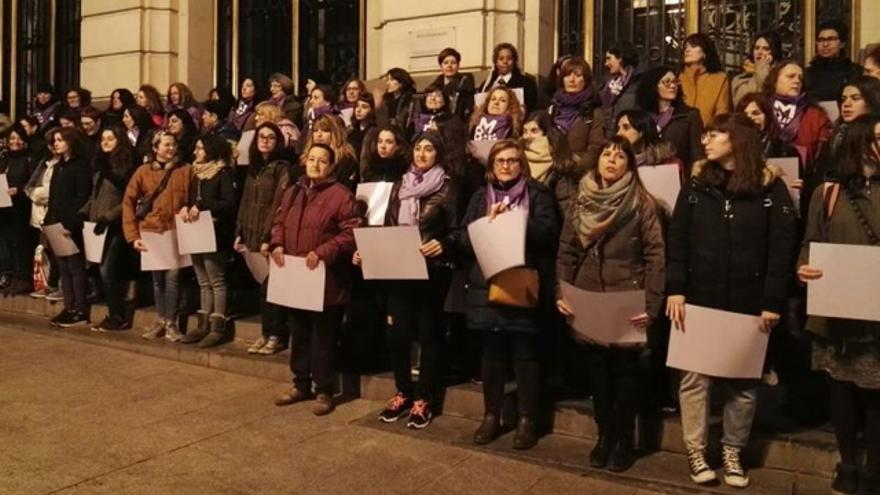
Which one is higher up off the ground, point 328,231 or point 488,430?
point 328,231

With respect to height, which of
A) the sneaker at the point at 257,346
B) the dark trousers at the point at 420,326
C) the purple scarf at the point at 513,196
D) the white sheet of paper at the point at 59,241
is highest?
the purple scarf at the point at 513,196

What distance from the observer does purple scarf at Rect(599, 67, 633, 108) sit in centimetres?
693

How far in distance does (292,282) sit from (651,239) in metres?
2.62

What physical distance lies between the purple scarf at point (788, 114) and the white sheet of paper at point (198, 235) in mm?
4653

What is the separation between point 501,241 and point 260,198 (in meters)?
2.83

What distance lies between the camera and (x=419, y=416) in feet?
19.0

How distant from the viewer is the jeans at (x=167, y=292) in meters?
7.91

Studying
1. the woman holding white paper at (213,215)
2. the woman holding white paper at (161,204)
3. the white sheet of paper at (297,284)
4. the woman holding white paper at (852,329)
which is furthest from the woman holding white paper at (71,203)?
the woman holding white paper at (852,329)

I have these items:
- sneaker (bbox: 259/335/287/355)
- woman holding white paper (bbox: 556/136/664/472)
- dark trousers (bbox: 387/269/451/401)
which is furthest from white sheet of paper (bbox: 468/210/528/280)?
sneaker (bbox: 259/335/287/355)

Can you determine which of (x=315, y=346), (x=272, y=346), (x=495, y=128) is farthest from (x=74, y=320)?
(x=495, y=128)

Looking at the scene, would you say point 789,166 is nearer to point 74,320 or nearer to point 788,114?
point 788,114

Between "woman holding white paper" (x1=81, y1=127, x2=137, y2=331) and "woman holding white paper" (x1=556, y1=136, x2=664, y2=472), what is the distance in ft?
16.9

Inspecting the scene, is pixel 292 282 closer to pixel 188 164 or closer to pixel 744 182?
pixel 188 164

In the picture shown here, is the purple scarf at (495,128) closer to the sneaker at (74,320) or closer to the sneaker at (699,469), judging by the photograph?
the sneaker at (699,469)
